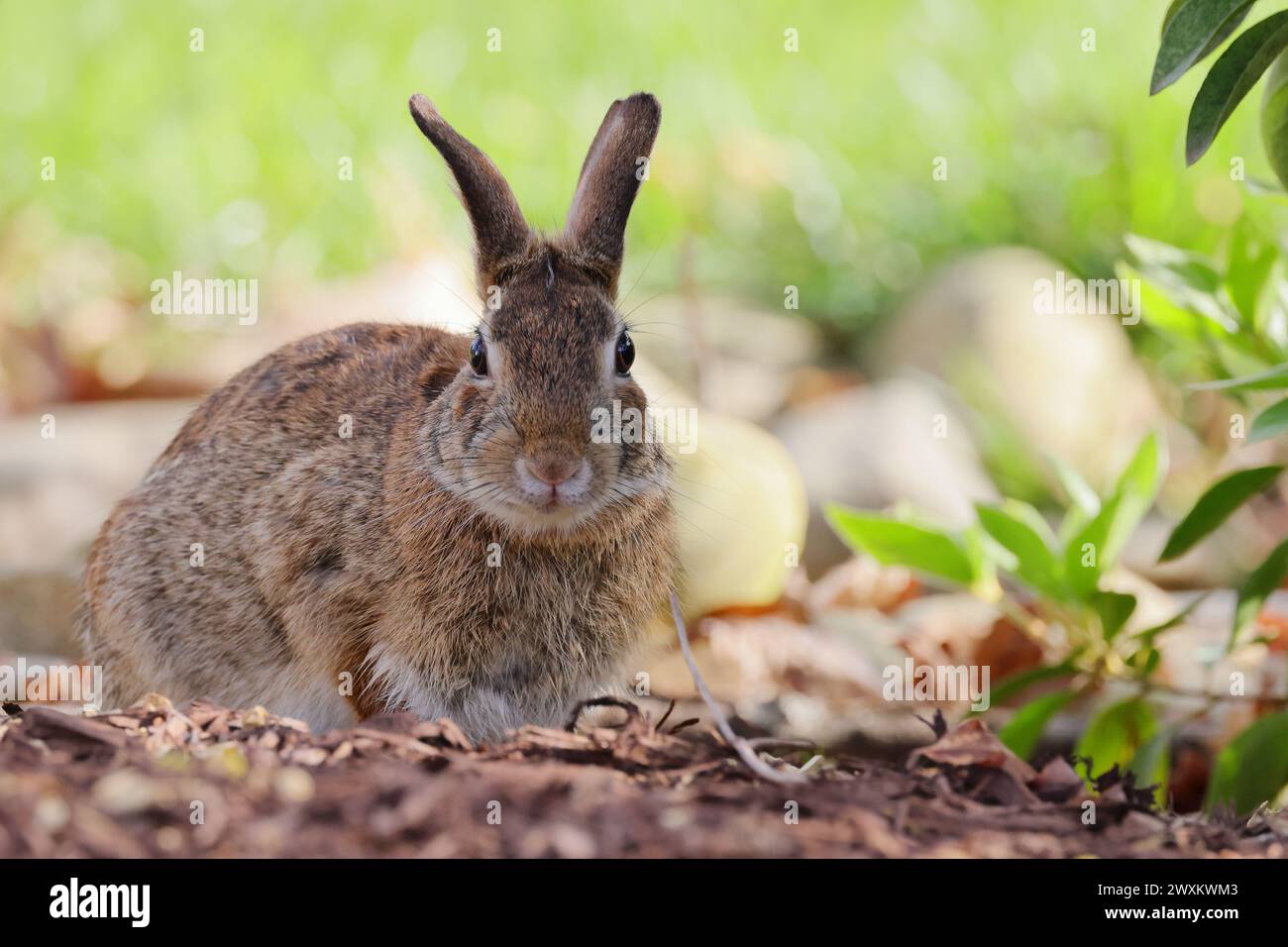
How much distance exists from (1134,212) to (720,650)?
394 cm

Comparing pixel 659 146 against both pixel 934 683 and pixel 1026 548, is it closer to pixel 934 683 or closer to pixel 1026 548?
pixel 934 683

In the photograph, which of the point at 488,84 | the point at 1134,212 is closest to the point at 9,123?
the point at 488,84

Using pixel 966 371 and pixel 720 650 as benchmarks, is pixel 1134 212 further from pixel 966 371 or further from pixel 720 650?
pixel 720 650

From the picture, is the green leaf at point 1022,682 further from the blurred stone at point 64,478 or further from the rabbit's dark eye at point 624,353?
the blurred stone at point 64,478

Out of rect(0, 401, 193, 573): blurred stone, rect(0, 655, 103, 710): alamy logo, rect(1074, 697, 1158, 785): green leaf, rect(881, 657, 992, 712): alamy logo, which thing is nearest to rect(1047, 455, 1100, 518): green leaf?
rect(1074, 697, 1158, 785): green leaf

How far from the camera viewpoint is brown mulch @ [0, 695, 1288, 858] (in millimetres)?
2490

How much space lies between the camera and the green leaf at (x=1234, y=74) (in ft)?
10.7

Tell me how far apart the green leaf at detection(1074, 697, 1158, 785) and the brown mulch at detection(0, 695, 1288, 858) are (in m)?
1.39

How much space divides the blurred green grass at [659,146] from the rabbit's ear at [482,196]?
157 inches

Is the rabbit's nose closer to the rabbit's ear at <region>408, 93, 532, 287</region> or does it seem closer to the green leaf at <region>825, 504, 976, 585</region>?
the rabbit's ear at <region>408, 93, 532, 287</region>

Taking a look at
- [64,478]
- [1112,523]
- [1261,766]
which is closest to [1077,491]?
[1112,523]

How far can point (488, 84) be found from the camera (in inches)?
357

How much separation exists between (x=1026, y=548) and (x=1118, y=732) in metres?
0.71

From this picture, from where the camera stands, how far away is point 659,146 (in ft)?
27.9
